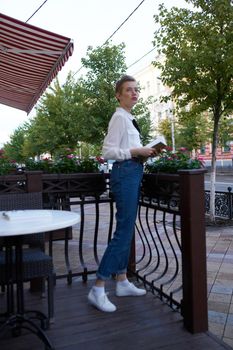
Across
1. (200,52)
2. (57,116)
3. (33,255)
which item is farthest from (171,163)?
(57,116)

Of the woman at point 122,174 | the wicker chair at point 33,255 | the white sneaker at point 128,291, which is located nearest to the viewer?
the wicker chair at point 33,255

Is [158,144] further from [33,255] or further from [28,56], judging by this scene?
[28,56]

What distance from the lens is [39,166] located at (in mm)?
6180

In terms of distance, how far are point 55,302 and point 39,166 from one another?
10.8ft

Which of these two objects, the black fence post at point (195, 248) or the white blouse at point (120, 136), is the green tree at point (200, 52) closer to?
the white blouse at point (120, 136)

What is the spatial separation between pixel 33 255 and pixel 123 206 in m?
0.76

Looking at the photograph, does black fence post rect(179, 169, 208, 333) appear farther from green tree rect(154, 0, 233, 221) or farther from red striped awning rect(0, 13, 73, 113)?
green tree rect(154, 0, 233, 221)

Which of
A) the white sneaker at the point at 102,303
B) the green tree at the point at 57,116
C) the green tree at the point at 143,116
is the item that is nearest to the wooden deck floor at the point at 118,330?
the white sneaker at the point at 102,303

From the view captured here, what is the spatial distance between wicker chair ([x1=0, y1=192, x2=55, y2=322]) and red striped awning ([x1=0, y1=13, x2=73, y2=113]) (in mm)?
2402

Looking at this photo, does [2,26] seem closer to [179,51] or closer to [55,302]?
[55,302]

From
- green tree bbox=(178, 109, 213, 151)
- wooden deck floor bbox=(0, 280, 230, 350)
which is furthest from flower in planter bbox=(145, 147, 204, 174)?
green tree bbox=(178, 109, 213, 151)

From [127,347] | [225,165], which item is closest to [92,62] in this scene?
[127,347]

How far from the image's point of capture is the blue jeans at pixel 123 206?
2.84 metres

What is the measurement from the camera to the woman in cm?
283
